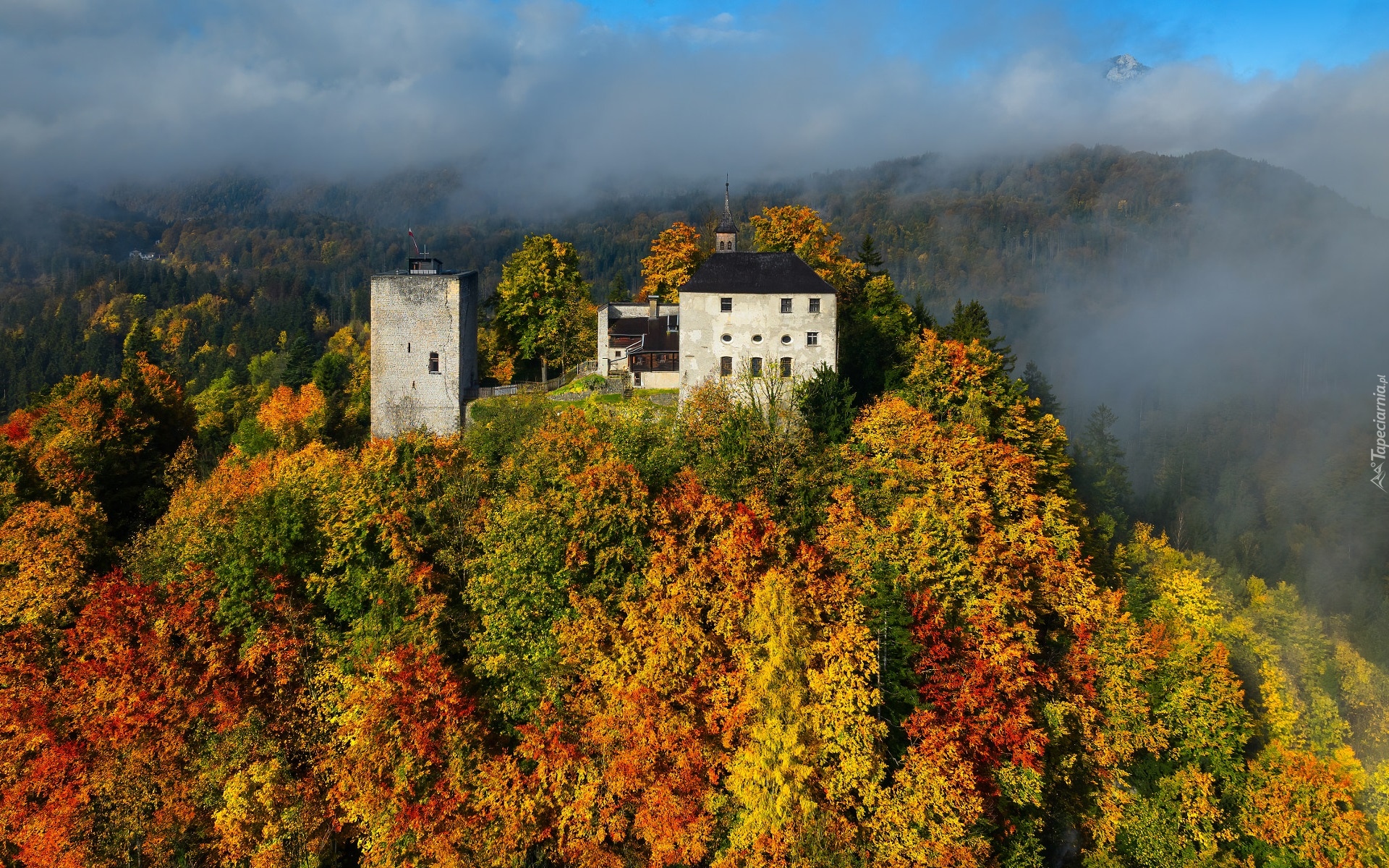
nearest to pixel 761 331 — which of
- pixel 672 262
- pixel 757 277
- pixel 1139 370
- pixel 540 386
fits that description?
pixel 757 277

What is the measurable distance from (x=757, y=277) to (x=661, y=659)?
19.3 m

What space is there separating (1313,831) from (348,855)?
1297 inches

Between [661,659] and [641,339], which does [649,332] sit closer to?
[641,339]

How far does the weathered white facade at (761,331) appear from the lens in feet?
149

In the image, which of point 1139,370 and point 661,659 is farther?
point 1139,370

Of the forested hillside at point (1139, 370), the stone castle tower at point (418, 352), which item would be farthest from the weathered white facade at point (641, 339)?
the forested hillside at point (1139, 370)

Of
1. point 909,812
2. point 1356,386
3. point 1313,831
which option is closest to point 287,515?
point 909,812

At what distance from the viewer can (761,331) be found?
1794 inches

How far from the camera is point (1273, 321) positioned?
609ft

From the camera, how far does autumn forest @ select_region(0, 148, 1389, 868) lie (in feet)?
105

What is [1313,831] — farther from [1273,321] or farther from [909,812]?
[1273,321]

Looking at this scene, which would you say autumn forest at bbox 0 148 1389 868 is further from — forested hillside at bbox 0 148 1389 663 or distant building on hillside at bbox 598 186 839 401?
forested hillside at bbox 0 148 1389 663

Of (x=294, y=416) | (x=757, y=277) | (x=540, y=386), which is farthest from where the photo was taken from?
(x=294, y=416)

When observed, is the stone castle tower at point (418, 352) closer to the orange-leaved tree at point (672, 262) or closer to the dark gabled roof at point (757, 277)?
the dark gabled roof at point (757, 277)
